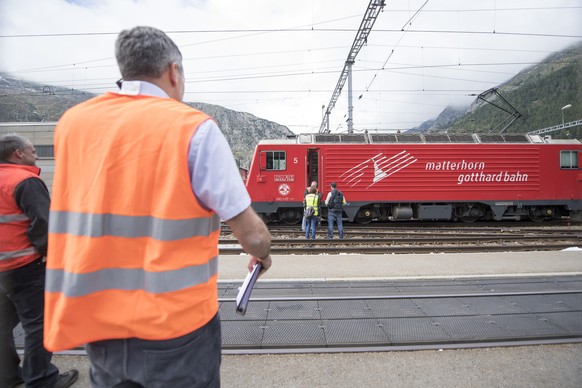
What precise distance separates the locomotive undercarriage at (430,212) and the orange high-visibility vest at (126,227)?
1180 centimetres

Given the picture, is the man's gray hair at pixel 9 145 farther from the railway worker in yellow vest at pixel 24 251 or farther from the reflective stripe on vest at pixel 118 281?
the reflective stripe on vest at pixel 118 281

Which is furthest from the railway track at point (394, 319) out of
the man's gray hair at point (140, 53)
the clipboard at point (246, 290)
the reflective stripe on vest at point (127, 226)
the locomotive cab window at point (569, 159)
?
the locomotive cab window at point (569, 159)

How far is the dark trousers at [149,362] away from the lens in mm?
1159

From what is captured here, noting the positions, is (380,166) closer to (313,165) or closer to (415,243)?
(313,165)

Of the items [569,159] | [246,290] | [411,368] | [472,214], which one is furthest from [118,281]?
[569,159]

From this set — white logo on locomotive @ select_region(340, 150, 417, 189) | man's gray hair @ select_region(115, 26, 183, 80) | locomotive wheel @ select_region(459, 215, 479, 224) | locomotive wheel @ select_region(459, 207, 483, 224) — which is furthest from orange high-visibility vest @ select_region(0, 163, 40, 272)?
locomotive wheel @ select_region(459, 215, 479, 224)

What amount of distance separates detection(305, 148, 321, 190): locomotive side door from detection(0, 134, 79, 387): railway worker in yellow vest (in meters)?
10.7

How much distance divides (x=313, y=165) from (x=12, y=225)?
11095mm

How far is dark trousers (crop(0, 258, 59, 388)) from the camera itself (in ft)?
7.59

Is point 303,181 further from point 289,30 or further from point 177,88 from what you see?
point 177,88

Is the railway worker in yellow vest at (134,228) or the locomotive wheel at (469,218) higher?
the railway worker in yellow vest at (134,228)

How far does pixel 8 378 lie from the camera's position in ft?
8.40

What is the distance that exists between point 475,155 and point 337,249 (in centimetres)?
845

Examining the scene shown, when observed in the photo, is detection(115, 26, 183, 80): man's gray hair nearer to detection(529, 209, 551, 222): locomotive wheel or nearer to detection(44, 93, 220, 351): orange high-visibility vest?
detection(44, 93, 220, 351): orange high-visibility vest
